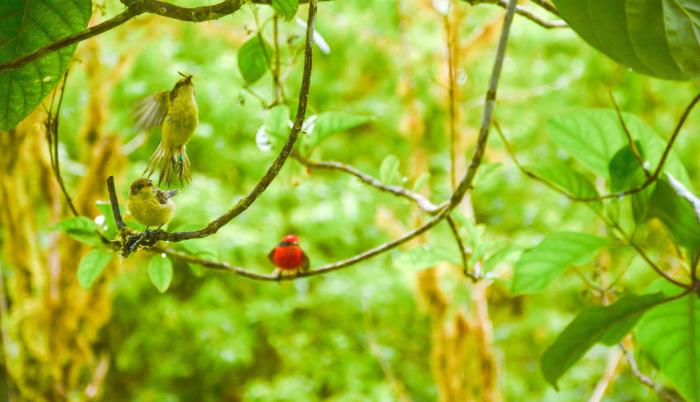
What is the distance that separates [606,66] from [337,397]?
1861 millimetres

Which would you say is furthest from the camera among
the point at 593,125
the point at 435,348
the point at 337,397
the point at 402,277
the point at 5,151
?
the point at 402,277

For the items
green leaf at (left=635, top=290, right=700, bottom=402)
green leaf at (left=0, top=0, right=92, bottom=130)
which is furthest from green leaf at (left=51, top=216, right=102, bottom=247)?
green leaf at (left=635, top=290, right=700, bottom=402)

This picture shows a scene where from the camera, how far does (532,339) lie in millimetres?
2297

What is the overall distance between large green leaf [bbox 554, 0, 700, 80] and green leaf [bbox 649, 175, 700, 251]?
141mm

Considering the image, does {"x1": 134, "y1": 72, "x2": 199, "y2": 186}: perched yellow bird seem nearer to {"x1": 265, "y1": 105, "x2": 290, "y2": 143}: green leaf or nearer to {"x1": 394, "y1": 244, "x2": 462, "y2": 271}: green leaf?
{"x1": 265, "y1": 105, "x2": 290, "y2": 143}: green leaf

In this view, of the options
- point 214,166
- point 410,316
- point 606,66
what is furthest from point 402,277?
point 606,66

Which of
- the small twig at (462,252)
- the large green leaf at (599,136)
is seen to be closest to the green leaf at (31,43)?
the small twig at (462,252)

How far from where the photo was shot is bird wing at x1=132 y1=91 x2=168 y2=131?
36 cm

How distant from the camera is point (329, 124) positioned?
62 centimetres

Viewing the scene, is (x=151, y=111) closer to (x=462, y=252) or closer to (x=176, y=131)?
(x=176, y=131)

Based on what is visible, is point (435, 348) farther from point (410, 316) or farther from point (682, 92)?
Answer: point (682, 92)

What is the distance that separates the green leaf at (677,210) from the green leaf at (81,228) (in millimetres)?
529

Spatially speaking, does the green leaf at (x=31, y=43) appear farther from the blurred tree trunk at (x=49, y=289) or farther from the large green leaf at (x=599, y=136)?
the blurred tree trunk at (x=49, y=289)

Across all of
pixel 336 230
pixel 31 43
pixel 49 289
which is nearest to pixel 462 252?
pixel 31 43
